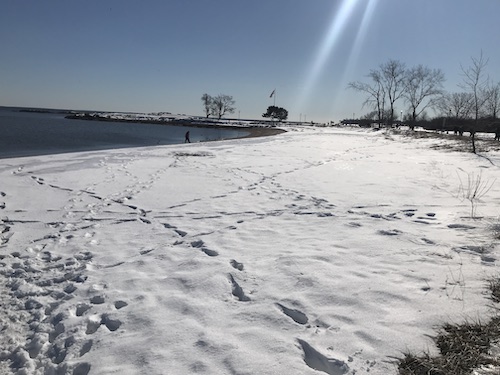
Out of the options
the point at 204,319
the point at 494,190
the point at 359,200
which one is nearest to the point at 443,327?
the point at 204,319

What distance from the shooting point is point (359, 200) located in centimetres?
809

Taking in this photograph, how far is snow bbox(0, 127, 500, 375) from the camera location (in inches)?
111

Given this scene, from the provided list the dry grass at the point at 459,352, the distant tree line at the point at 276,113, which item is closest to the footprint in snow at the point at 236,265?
the dry grass at the point at 459,352

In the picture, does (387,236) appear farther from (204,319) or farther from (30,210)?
(30,210)

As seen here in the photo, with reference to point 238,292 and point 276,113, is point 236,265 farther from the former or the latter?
point 276,113

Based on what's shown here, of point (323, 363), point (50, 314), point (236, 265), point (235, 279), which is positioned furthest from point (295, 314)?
point (50, 314)

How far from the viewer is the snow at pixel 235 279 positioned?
2812 millimetres

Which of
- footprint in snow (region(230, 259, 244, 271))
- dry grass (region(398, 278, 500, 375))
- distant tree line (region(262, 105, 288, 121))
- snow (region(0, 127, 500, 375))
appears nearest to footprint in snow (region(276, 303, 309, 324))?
snow (region(0, 127, 500, 375))

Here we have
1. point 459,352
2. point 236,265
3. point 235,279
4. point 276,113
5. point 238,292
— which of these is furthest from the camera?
point 276,113

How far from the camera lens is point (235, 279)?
411cm

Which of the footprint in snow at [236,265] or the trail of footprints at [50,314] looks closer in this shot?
the trail of footprints at [50,314]

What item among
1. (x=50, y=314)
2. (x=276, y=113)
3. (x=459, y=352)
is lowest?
(x=50, y=314)

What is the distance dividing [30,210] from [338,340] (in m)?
7.37

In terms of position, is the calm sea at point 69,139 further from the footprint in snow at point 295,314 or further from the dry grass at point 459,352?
the dry grass at point 459,352
